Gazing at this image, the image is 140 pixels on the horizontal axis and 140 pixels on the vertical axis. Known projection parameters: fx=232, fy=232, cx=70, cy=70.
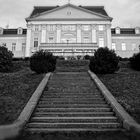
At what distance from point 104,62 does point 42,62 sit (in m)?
5.03

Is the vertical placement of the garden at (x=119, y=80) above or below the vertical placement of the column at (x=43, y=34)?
below

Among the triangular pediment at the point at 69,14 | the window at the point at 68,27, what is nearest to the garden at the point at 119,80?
the window at the point at 68,27

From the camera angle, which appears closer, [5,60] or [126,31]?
[5,60]

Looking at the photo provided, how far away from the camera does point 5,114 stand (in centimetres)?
909

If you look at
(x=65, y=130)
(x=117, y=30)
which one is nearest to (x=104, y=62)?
(x=65, y=130)

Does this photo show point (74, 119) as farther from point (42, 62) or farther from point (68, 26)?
point (68, 26)

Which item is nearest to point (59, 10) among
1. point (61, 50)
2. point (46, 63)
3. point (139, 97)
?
point (61, 50)

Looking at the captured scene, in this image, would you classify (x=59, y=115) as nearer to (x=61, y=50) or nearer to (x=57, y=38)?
(x=61, y=50)

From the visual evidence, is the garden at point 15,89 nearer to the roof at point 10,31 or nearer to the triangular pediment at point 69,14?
the triangular pediment at point 69,14

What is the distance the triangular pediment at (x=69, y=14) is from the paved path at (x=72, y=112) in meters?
42.1

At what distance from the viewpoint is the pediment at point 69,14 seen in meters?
53.1

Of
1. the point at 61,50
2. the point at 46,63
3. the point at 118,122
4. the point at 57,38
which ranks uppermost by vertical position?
the point at 57,38

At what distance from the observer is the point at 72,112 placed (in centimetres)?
974

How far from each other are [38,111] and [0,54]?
602 inches
